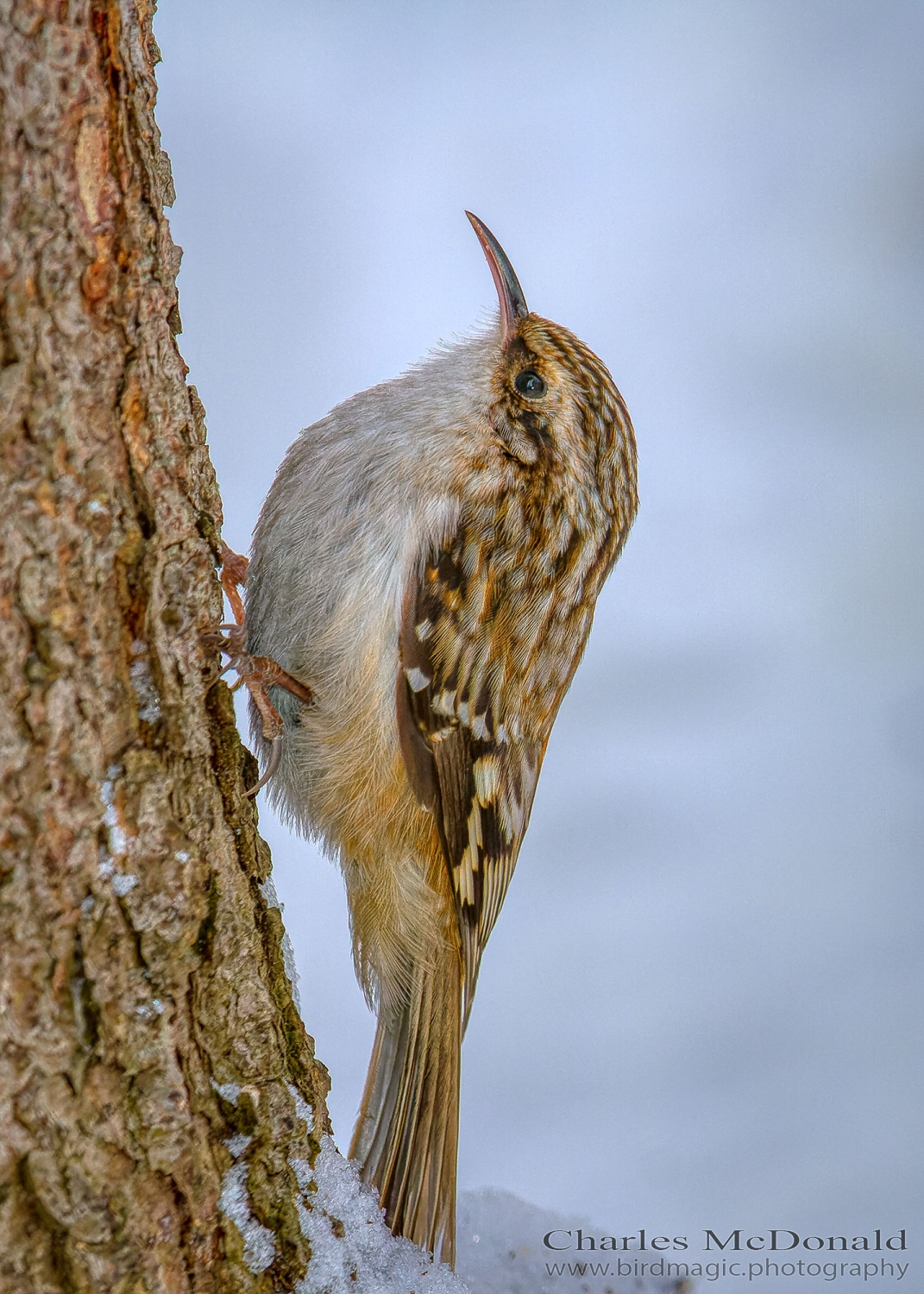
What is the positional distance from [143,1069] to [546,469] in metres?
1.18

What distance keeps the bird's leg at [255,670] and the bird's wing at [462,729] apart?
177 millimetres

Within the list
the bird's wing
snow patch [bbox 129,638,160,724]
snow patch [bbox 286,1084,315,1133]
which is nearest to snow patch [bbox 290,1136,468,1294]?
snow patch [bbox 286,1084,315,1133]

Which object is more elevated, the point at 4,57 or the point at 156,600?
the point at 4,57

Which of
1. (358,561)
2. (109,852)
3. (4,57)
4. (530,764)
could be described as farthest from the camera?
(530,764)

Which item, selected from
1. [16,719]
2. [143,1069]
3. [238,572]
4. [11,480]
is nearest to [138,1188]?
[143,1069]

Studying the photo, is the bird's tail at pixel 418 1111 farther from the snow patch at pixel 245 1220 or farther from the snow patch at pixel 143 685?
the snow patch at pixel 143 685

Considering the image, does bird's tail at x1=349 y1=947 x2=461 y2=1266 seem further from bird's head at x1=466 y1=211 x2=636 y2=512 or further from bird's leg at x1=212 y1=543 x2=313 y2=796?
bird's head at x1=466 y1=211 x2=636 y2=512

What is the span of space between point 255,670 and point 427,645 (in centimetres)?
28

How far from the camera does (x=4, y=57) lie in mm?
923

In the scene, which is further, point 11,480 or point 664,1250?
point 664,1250

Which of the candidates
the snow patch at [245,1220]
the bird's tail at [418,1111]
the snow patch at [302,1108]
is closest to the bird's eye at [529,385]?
the bird's tail at [418,1111]

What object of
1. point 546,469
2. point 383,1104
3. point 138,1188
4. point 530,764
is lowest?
point 138,1188

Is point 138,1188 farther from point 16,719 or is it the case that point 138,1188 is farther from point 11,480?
point 11,480

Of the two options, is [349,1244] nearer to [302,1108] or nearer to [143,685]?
[302,1108]
